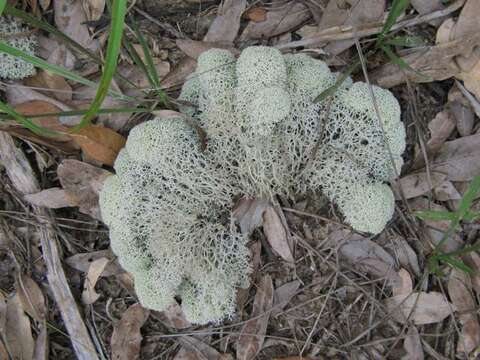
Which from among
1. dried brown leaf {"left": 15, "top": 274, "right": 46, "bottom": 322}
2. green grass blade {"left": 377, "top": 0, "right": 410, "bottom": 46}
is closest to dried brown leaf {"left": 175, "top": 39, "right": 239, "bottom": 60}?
green grass blade {"left": 377, "top": 0, "right": 410, "bottom": 46}

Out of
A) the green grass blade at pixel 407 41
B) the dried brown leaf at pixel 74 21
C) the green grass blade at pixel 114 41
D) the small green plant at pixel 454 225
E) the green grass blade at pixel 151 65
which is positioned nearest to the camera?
the green grass blade at pixel 114 41

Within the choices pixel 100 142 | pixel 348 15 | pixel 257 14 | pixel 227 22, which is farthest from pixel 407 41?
pixel 100 142

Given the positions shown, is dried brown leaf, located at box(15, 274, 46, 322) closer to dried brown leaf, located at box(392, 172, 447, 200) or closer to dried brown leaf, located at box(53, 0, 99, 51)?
dried brown leaf, located at box(53, 0, 99, 51)

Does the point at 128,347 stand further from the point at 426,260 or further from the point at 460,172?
the point at 460,172

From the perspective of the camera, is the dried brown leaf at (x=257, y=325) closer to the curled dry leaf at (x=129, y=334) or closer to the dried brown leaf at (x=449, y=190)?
the curled dry leaf at (x=129, y=334)

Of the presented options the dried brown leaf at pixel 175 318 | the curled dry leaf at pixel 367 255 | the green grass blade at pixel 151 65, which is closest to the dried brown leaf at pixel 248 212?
the curled dry leaf at pixel 367 255
